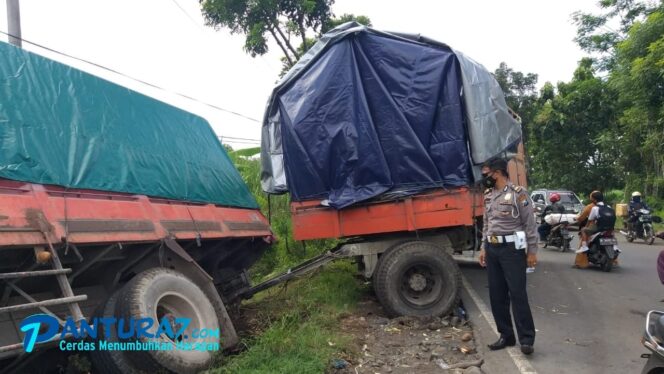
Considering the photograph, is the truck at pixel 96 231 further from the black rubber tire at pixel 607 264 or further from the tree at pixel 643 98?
the tree at pixel 643 98

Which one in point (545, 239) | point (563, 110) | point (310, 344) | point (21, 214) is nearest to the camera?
point (21, 214)

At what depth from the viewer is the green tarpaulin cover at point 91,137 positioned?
3.85m

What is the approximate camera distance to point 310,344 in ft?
15.1

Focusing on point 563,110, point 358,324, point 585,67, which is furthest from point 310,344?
Result: point 585,67

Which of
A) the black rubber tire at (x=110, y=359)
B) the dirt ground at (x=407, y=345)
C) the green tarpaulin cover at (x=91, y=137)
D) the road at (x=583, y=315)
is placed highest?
the green tarpaulin cover at (x=91, y=137)

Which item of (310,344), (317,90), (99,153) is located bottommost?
(310,344)

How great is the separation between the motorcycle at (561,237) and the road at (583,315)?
191cm

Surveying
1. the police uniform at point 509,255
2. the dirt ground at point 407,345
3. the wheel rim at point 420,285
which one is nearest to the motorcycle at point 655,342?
the dirt ground at point 407,345

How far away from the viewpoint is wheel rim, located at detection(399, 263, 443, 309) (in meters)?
5.93

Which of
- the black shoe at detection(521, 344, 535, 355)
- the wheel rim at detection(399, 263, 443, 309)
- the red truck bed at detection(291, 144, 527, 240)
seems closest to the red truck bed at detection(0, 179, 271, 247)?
the red truck bed at detection(291, 144, 527, 240)

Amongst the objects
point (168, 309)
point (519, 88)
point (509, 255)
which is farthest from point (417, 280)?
point (519, 88)

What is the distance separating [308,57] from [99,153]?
2977 mm

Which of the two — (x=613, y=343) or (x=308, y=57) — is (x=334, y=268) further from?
(x=613, y=343)

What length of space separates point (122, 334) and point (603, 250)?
8.46 meters
